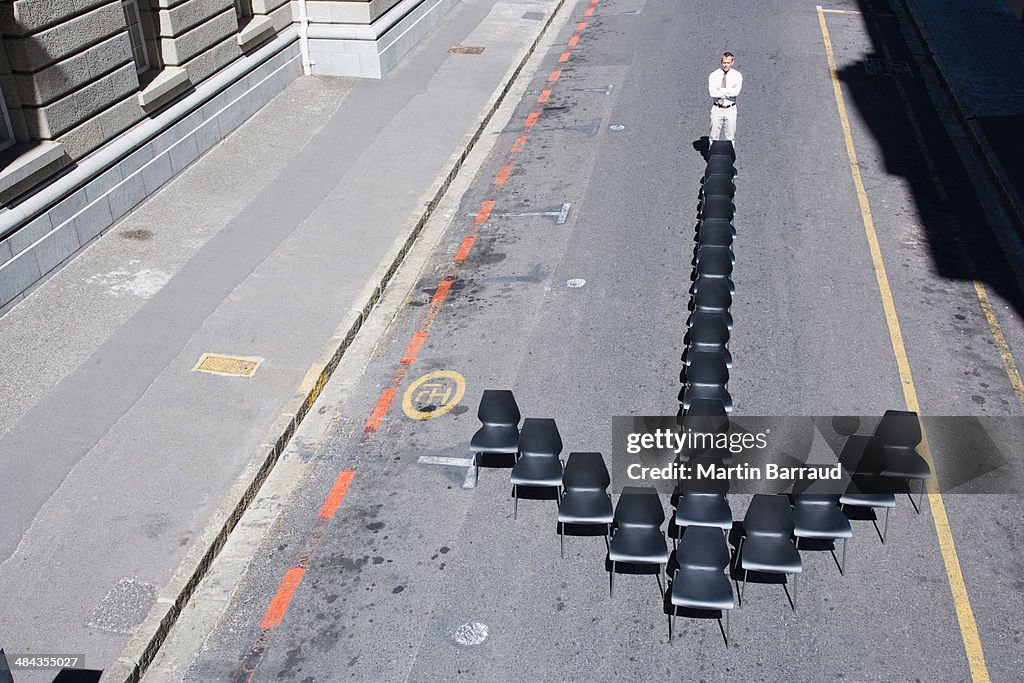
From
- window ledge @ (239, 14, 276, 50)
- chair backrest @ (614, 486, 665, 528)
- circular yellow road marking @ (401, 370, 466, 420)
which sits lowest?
circular yellow road marking @ (401, 370, 466, 420)

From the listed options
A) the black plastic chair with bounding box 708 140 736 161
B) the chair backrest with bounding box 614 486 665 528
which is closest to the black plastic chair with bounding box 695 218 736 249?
the black plastic chair with bounding box 708 140 736 161

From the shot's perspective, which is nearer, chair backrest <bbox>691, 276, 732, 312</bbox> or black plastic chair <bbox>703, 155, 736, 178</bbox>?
chair backrest <bbox>691, 276, 732, 312</bbox>

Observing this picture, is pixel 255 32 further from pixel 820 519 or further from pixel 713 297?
pixel 820 519

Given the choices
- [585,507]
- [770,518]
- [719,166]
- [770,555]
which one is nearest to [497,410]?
[585,507]

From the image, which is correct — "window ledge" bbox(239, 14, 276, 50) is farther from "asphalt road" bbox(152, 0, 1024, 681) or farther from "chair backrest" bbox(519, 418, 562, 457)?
"chair backrest" bbox(519, 418, 562, 457)

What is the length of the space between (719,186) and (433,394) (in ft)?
17.6

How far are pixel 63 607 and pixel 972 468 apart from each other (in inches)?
326

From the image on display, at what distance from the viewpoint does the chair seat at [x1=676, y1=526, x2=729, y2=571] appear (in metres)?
7.71

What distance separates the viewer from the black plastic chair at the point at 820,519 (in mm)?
8141

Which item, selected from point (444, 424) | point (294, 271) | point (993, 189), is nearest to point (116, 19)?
point (294, 271)

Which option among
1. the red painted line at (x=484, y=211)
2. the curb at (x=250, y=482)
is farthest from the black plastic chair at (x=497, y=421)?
the red painted line at (x=484, y=211)

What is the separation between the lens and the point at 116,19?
13.5m

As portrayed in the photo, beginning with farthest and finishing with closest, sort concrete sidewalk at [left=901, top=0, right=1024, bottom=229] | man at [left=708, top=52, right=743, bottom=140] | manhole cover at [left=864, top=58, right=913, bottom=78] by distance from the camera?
manhole cover at [left=864, top=58, right=913, bottom=78] < concrete sidewalk at [left=901, top=0, right=1024, bottom=229] < man at [left=708, top=52, right=743, bottom=140]

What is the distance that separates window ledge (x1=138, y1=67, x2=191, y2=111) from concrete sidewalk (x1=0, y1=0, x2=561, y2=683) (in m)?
1.19
